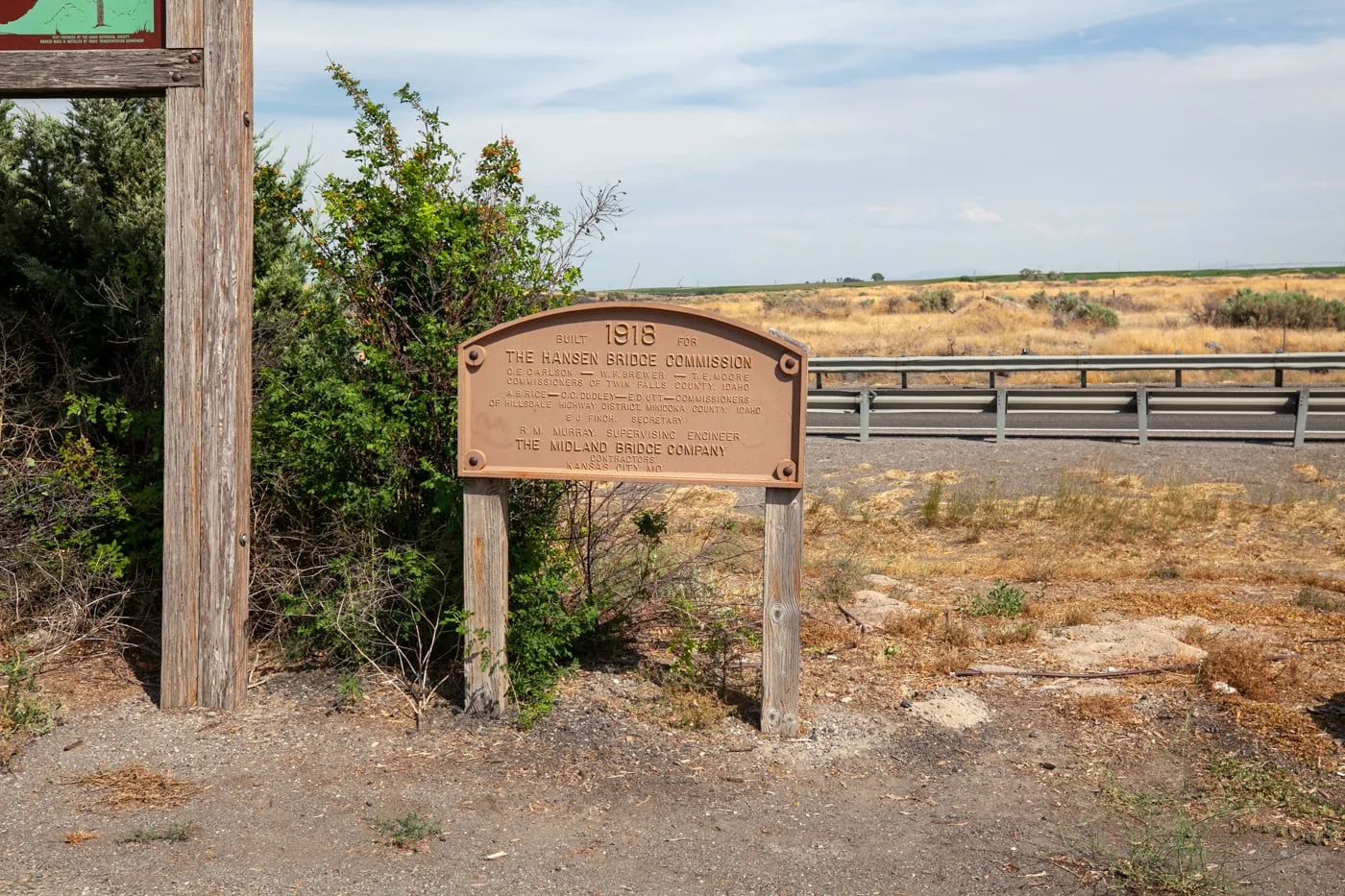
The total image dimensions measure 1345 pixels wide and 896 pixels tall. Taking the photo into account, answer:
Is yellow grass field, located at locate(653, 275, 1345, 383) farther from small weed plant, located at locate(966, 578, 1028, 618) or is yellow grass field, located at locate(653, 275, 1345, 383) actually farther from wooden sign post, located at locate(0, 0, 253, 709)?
wooden sign post, located at locate(0, 0, 253, 709)

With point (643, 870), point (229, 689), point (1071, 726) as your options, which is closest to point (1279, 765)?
point (1071, 726)

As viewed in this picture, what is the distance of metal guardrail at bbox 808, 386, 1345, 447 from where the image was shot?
14.6 metres

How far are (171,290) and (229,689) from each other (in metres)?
1.91

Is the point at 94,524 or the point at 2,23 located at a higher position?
the point at 2,23

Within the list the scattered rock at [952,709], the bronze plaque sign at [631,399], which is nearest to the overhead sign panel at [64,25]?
the bronze plaque sign at [631,399]

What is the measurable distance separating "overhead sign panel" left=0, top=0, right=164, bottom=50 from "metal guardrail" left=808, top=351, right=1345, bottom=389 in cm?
1400

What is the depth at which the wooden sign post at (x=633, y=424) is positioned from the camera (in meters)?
5.44

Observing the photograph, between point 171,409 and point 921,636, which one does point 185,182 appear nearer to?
point 171,409

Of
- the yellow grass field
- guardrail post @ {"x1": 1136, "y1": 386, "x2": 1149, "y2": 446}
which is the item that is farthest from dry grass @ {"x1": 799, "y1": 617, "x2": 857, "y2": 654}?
the yellow grass field

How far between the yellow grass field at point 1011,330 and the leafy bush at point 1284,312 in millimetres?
1259

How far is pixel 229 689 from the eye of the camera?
5777 millimetres

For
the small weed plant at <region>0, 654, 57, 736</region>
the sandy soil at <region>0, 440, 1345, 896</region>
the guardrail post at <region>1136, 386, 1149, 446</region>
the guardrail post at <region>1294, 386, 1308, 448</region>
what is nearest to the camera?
the sandy soil at <region>0, 440, 1345, 896</region>

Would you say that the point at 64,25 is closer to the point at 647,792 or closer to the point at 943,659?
the point at 647,792

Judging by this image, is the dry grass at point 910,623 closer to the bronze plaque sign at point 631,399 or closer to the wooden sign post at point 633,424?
the wooden sign post at point 633,424
